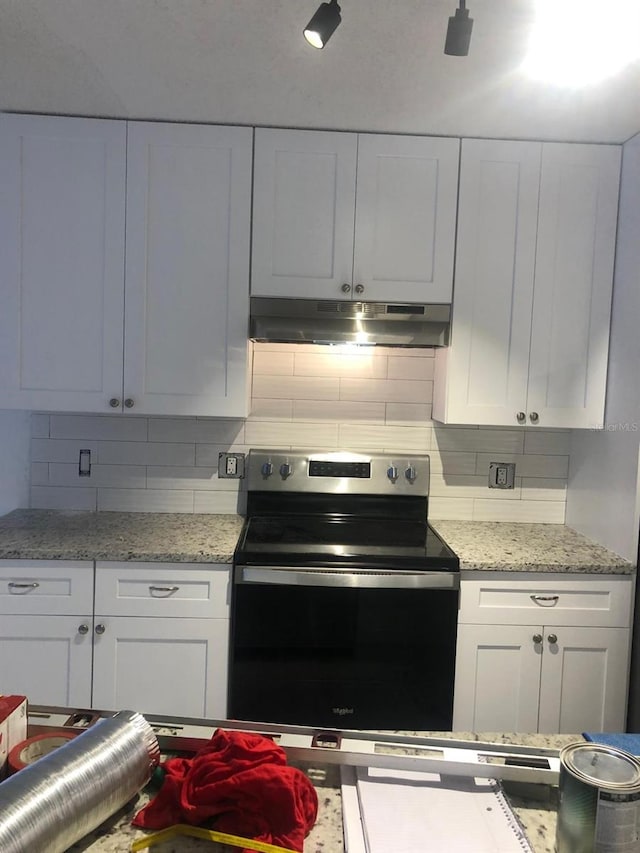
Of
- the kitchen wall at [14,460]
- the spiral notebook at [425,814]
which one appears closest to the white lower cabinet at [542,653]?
the spiral notebook at [425,814]

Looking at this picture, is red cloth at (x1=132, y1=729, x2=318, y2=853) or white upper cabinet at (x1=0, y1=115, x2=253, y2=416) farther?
white upper cabinet at (x1=0, y1=115, x2=253, y2=416)

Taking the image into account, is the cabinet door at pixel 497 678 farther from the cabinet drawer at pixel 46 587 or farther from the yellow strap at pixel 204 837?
the yellow strap at pixel 204 837

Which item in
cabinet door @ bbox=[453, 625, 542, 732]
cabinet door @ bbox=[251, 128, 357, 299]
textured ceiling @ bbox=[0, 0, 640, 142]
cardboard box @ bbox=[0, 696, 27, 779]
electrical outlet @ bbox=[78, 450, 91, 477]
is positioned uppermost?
textured ceiling @ bbox=[0, 0, 640, 142]

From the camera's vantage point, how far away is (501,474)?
2.83 meters

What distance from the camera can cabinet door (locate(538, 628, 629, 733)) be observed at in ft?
7.54

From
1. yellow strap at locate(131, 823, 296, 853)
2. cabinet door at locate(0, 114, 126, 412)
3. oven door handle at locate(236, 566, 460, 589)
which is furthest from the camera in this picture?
cabinet door at locate(0, 114, 126, 412)

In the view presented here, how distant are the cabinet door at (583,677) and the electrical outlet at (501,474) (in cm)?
72

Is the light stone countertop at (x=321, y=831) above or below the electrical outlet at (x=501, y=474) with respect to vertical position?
below

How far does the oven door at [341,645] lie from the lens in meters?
2.21

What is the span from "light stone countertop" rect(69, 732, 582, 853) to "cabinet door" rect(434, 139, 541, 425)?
1.71 metres

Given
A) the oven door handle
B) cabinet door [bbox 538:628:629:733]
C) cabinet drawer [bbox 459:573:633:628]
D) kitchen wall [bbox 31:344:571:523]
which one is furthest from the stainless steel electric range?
kitchen wall [bbox 31:344:571:523]

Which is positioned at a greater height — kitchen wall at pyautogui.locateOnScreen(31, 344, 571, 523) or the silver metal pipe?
kitchen wall at pyautogui.locateOnScreen(31, 344, 571, 523)

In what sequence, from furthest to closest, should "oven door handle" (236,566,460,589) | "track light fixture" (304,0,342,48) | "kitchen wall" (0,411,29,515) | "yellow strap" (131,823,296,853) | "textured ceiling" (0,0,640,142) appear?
"kitchen wall" (0,411,29,515)
"oven door handle" (236,566,460,589)
"textured ceiling" (0,0,640,142)
"track light fixture" (304,0,342,48)
"yellow strap" (131,823,296,853)

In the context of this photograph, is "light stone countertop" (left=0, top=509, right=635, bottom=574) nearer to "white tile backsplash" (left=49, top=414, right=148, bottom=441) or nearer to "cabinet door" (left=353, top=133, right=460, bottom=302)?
Answer: "white tile backsplash" (left=49, top=414, right=148, bottom=441)
